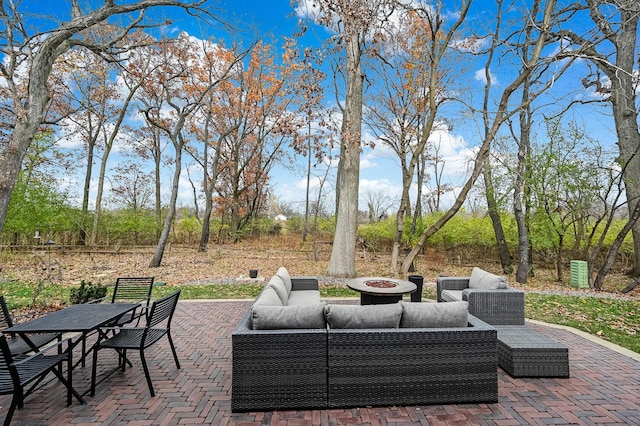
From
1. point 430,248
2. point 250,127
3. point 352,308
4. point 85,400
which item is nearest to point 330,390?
point 352,308

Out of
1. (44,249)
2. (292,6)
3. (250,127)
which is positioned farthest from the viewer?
(250,127)

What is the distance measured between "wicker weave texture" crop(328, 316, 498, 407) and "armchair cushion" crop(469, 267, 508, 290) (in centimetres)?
211

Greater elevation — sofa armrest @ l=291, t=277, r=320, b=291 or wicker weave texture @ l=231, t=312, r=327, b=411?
sofa armrest @ l=291, t=277, r=320, b=291

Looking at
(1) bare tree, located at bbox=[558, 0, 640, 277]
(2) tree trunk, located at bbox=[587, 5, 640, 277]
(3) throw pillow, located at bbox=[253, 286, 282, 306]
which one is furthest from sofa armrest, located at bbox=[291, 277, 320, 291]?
(2) tree trunk, located at bbox=[587, 5, 640, 277]

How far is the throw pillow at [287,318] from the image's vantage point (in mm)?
2779

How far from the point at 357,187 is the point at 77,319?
7334mm

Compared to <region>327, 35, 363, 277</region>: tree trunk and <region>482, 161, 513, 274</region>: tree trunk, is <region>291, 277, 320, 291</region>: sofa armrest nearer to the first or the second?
<region>327, 35, 363, 277</region>: tree trunk

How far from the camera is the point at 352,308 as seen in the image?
2869 mm

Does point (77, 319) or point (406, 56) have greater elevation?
point (406, 56)

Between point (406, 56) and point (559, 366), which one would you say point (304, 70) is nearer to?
point (406, 56)

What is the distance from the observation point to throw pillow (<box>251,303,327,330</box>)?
2.78 m

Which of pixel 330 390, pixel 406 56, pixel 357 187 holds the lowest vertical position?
pixel 330 390

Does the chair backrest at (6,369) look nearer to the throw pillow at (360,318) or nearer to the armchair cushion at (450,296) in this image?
the throw pillow at (360,318)

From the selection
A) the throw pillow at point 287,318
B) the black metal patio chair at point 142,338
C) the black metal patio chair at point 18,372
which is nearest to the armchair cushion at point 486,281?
the throw pillow at point 287,318
